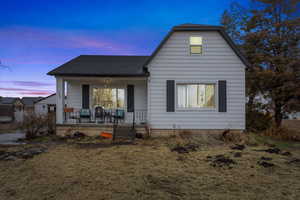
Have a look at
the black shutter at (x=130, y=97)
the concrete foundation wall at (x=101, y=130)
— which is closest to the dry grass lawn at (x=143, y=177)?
the concrete foundation wall at (x=101, y=130)

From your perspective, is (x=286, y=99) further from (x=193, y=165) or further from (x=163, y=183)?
(x=163, y=183)

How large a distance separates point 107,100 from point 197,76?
5.09m

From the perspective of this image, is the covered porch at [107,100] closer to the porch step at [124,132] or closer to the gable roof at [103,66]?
the gable roof at [103,66]

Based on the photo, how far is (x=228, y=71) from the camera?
7.70 m

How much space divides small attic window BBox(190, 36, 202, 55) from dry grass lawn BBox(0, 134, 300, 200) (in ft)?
14.9

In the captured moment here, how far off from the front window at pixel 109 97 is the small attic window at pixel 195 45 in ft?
14.5

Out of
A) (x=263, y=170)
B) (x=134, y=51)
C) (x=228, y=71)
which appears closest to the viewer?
(x=263, y=170)

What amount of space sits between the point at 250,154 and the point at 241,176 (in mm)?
2129

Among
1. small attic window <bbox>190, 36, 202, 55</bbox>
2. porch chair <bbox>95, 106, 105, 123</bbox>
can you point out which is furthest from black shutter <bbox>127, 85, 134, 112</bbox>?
small attic window <bbox>190, 36, 202, 55</bbox>

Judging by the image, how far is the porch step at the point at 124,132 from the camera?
757 centimetres

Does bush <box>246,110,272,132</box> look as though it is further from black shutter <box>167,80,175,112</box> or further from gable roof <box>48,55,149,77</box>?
gable roof <box>48,55,149,77</box>

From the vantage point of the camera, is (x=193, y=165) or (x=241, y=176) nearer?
(x=241, y=176)

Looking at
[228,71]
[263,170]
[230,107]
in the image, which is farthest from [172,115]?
[263,170]

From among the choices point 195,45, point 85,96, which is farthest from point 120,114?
point 195,45
